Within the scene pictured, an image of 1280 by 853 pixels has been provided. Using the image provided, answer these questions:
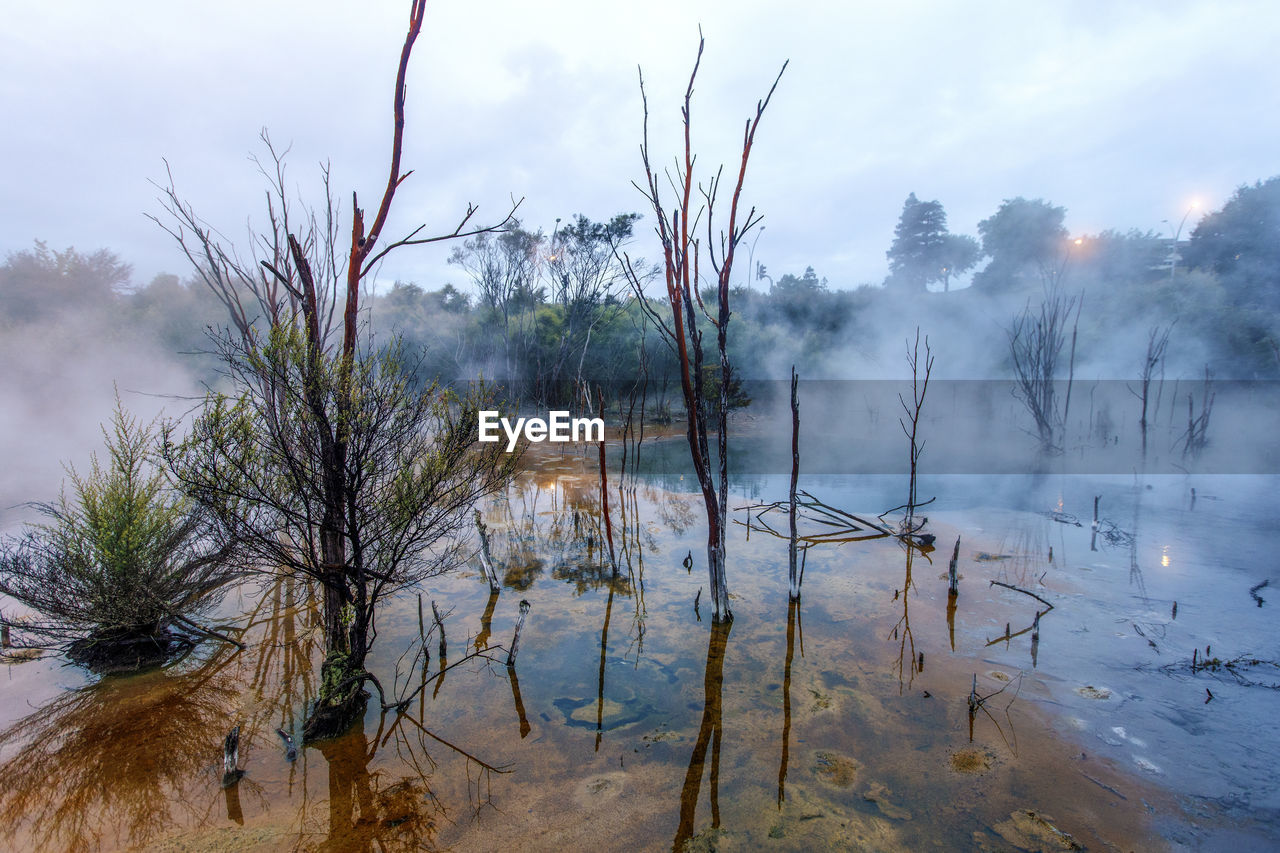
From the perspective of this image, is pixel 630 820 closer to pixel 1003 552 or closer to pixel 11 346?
pixel 1003 552

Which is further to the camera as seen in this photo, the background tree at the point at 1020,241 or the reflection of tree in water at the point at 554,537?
the background tree at the point at 1020,241

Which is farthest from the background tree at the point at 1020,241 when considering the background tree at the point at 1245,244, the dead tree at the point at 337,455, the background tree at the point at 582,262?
the dead tree at the point at 337,455

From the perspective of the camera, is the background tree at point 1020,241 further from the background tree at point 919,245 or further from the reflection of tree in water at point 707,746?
the reflection of tree in water at point 707,746

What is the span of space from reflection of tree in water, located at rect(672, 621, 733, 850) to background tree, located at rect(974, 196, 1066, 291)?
38.1 metres

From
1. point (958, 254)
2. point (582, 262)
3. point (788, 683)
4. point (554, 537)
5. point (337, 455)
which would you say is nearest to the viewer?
point (337, 455)

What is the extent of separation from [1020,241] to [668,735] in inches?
1765

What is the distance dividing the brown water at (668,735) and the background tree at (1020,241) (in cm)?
3578

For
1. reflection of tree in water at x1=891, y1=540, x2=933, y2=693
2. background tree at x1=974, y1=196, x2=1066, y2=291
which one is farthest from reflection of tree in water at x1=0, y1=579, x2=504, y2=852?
background tree at x1=974, y1=196, x2=1066, y2=291

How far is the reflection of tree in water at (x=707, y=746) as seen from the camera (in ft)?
10.9

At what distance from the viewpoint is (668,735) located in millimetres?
4125

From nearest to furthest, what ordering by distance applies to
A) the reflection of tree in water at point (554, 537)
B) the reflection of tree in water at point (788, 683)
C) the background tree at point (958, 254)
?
the reflection of tree in water at point (788, 683), the reflection of tree in water at point (554, 537), the background tree at point (958, 254)

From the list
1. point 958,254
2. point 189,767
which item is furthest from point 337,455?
point 958,254

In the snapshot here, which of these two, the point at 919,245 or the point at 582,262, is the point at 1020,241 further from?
the point at 582,262

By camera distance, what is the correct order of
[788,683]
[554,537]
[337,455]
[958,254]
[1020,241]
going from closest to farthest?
1. [337,455]
2. [788,683]
3. [554,537]
4. [1020,241]
5. [958,254]
